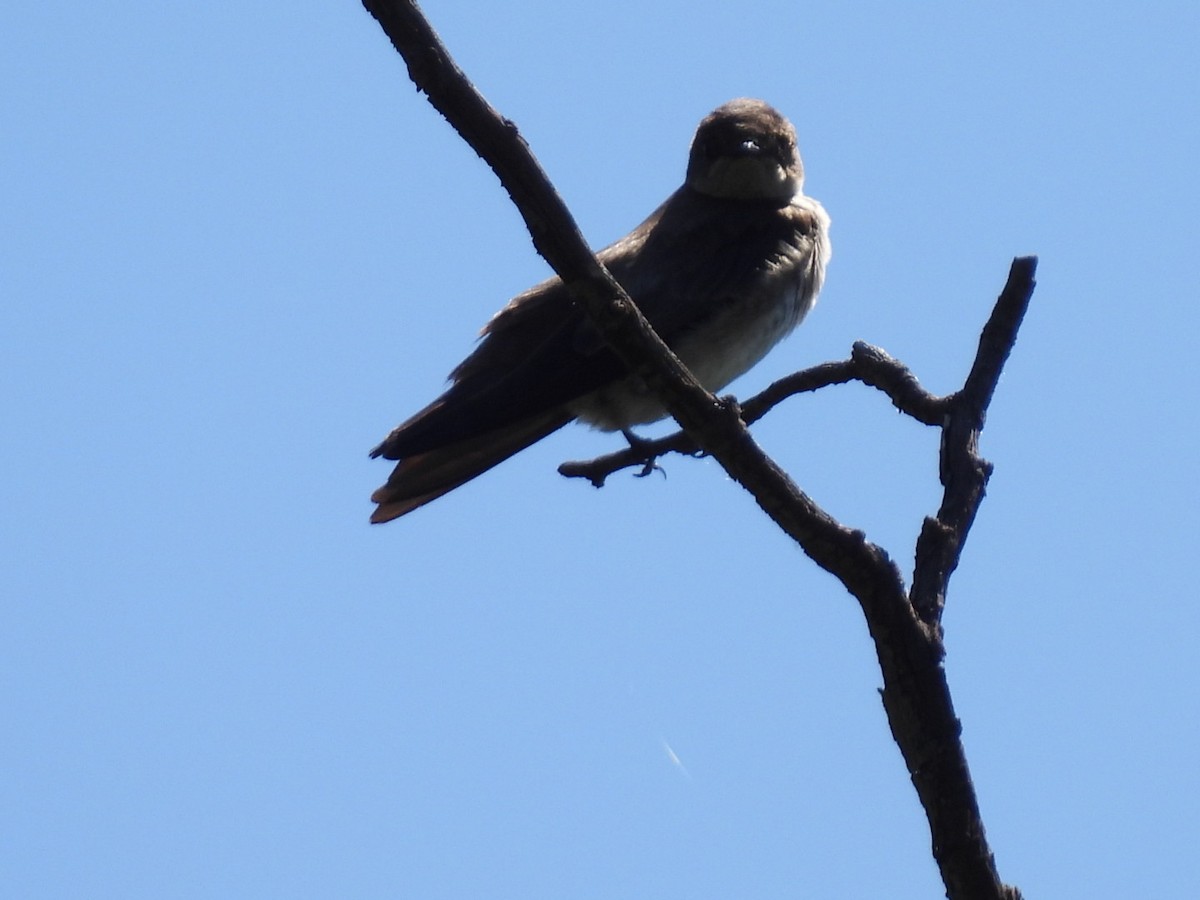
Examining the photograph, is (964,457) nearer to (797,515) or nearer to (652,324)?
(797,515)

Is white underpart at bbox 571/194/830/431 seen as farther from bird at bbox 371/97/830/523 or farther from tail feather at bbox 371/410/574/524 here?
tail feather at bbox 371/410/574/524

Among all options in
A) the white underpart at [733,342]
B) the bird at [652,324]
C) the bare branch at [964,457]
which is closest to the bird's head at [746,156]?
the bird at [652,324]

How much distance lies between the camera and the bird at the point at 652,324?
538cm

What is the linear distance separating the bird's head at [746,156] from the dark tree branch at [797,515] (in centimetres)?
313

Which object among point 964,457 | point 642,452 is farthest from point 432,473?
point 964,457

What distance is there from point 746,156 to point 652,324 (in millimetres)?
1399

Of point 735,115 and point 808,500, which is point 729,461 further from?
point 735,115

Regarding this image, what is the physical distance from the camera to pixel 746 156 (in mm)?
6695

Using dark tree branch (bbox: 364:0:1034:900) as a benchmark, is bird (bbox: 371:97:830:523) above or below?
above

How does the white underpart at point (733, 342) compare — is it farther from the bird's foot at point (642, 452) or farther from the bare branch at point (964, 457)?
the bare branch at point (964, 457)

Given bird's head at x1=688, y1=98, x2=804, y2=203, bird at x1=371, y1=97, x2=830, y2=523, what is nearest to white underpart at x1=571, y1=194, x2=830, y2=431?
bird at x1=371, y1=97, x2=830, y2=523

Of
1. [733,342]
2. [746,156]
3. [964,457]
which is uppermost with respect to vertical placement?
[746,156]

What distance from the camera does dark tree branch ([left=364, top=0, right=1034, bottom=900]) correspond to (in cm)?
314

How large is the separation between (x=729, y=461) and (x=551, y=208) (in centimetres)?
76
